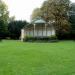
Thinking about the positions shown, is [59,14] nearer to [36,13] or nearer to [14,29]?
[14,29]

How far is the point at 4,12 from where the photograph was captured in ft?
204

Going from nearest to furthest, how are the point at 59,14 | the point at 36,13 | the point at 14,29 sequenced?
1. the point at 59,14
2. the point at 14,29
3. the point at 36,13

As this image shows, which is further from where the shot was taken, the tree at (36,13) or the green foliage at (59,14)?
the tree at (36,13)

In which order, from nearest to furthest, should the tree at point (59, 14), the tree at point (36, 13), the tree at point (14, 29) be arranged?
the tree at point (59, 14) < the tree at point (14, 29) < the tree at point (36, 13)

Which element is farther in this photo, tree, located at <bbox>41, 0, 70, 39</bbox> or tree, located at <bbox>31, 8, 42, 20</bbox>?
tree, located at <bbox>31, 8, 42, 20</bbox>

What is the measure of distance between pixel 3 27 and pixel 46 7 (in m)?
9.66

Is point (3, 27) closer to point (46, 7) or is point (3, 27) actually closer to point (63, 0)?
point (46, 7)

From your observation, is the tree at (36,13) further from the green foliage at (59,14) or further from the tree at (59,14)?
the tree at (59,14)

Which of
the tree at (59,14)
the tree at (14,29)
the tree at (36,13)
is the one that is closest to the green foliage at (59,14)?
the tree at (59,14)

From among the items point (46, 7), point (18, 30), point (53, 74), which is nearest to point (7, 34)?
point (18, 30)

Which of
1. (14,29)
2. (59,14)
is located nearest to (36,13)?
(14,29)

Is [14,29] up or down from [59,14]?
down

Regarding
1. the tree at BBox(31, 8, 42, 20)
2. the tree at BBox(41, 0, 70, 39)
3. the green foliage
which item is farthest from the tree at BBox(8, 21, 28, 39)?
the tree at BBox(41, 0, 70, 39)

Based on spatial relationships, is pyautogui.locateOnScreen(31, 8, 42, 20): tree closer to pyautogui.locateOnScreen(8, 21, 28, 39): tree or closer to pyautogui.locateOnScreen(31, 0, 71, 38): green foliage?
pyautogui.locateOnScreen(8, 21, 28, 39): tree
